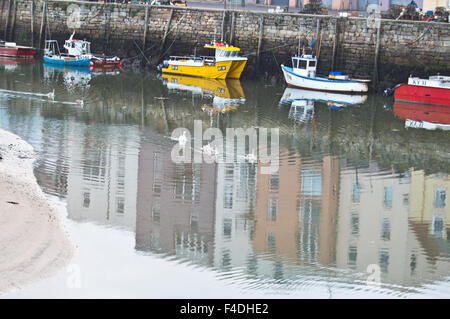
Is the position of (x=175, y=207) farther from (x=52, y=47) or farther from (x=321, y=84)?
(x=52, y=47)

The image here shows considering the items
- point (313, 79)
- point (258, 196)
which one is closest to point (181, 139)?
point (258, 196)

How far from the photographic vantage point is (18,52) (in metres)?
47.4

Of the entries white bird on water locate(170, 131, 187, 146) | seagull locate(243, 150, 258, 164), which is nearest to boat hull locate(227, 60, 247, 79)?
white bird on water locate(170, 131, 187, 146)

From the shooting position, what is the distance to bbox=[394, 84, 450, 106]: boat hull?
34781 mm

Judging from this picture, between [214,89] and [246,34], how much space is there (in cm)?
682

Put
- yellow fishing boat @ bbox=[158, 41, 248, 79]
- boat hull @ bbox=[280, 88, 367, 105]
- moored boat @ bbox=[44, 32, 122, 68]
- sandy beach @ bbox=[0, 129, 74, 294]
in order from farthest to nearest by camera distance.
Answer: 1. moored boat @ bbox=[44, 32, 122, 68]
2. yellow fishing boat @ bbox=[158, 41, 248, 79]
3. boat hull @ bbox=[280, 88, 367, 105]
4. sandy beach @ bbox=[0, 129, 74, 294]

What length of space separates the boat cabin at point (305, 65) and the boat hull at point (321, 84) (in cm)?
40

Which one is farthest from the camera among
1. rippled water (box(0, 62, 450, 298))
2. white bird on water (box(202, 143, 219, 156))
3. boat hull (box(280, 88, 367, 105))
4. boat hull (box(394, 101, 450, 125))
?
boat hull (box(280, 88, 367, 105))

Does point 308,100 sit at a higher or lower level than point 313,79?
lower

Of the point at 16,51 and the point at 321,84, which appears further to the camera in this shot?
the point at 16,51

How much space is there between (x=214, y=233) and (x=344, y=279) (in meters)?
2.80

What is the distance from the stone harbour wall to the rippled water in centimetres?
1041

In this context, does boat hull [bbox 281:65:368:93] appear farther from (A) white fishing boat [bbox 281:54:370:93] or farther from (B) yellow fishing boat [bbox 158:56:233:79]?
(B) yellow fishing boat [bbox 158:56:233:79]
